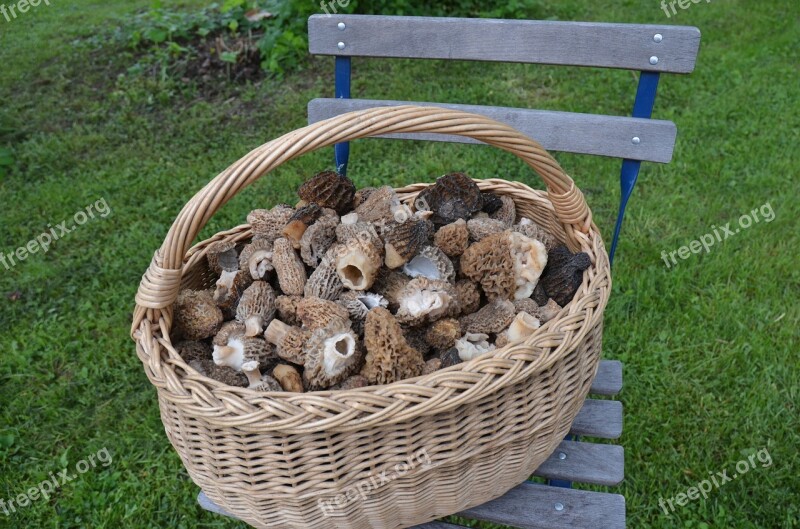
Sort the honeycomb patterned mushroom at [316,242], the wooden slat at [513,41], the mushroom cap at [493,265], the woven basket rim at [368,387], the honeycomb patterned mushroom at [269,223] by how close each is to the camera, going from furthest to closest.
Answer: the wooden slat at [513,41] < the honeycomb patterned mushroom at [269,223] < the honeycomb patterned mushroom at [316,242] < the mushroom cap at [493,265] < the woven basket rim at [368,387]

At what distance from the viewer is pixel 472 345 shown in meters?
1.45

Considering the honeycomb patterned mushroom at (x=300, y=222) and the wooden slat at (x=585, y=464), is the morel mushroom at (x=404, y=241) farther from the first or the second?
the wooden slat at (x=585, y=464)

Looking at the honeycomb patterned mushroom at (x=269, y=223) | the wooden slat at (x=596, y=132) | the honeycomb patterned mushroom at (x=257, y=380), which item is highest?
the wooden slat at (x=596, y=132)

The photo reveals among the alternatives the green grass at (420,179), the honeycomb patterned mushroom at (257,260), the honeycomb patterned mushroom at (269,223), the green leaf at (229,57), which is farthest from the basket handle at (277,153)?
the green leaf at (229,57)

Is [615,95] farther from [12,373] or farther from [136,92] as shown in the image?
[12,373]

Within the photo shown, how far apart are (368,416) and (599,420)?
2.92 feet

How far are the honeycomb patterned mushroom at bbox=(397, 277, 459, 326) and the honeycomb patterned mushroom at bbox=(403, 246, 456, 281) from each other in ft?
0.26

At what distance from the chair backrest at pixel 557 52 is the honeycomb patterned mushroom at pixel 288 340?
3.08 ft

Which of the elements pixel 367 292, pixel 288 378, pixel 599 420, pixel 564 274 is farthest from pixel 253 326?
pixel 599 420

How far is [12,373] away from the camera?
2.59m

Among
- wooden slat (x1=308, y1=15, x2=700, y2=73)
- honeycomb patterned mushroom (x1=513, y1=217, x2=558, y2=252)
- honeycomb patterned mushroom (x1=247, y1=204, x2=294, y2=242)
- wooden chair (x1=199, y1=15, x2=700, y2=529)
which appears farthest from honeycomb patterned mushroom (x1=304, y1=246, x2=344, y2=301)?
wooden slat (x1=308, y1=15, x2=700, y2=73)

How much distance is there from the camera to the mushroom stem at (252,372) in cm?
137

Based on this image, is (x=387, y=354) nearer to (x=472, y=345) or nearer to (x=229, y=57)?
(x=472, y=345)

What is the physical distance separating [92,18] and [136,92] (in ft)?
5.56
